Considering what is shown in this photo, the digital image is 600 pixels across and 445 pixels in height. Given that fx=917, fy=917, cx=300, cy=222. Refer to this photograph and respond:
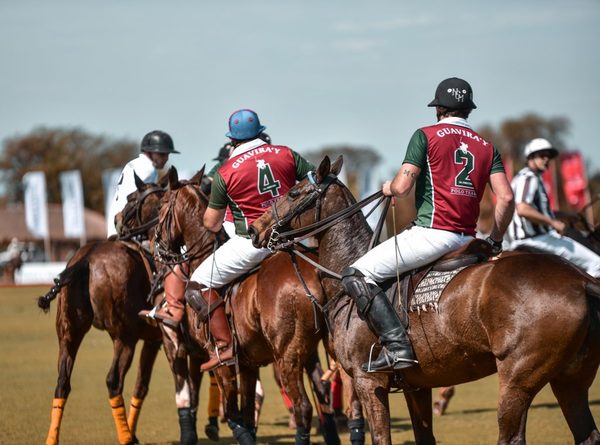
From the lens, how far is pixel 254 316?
27.2 ft

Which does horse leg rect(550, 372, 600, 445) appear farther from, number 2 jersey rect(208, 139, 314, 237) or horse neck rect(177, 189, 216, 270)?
horse neck rect(177, 189, 216, 270)

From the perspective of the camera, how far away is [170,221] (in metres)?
9.34

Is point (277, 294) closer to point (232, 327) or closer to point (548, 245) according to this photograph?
point (232, 327)

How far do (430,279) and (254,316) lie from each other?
226cm

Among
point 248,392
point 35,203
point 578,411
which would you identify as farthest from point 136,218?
point 35,203

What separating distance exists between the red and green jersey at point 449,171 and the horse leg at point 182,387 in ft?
12.6

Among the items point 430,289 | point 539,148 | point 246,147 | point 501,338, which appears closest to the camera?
point 501,338

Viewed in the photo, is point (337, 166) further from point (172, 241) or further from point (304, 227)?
point (172, 241)

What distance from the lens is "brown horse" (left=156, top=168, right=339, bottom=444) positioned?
793cm

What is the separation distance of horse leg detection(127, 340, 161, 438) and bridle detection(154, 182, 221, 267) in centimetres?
173

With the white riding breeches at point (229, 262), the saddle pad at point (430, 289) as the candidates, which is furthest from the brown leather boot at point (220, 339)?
the saddle pad at point (430, 289)

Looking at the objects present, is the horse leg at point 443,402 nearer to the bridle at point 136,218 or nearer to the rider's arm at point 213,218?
the bridle at point 136,218

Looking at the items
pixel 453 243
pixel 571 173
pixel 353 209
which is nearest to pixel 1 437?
pixel 353 209

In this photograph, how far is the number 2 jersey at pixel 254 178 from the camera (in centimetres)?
822
